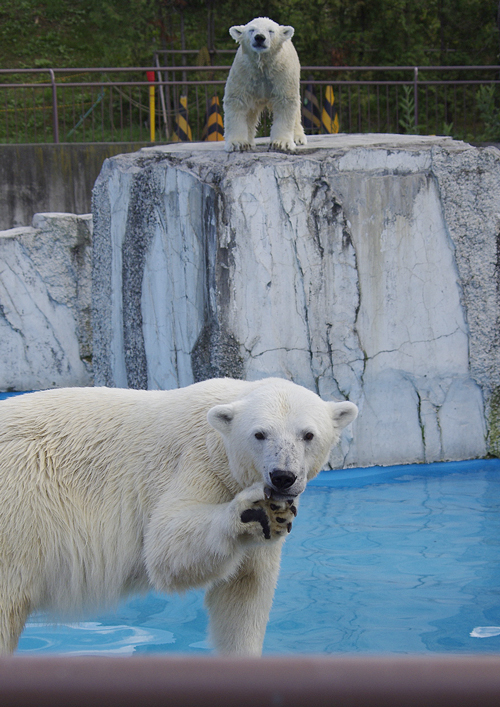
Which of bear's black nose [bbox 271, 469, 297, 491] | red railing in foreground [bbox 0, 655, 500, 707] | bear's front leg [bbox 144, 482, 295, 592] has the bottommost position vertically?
bear's front leg [bbox 144, 482, 295, 592]

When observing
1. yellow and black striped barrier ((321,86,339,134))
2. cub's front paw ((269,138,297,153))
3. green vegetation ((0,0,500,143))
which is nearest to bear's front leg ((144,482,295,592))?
cub's front paw ((269,138,297,153))

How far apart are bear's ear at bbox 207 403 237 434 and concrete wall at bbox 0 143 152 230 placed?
7.78 m

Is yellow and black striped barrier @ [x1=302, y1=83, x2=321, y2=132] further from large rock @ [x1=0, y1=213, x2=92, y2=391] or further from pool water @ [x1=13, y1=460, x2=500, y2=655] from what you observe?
pool water @ [x1=13, y1=460, x2=500, y2=655]

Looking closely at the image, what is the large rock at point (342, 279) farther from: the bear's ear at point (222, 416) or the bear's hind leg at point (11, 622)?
the bear's hind leg at point (11, 622)

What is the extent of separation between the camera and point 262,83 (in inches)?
176

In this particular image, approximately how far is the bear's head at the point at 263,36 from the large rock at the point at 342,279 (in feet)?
1.86

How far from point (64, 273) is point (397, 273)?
10.6ft

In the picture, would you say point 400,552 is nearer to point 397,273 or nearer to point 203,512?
point 397,273

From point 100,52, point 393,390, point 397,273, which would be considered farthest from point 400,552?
point 100,52

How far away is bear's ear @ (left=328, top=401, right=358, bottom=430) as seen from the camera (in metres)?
2.19

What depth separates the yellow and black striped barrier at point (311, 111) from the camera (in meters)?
10.5

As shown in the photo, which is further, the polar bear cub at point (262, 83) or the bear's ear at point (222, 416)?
the polar bear cub at point (262, 83)

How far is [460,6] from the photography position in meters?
12.8

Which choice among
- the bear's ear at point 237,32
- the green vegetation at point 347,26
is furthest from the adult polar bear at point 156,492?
the green vegetation at point 347,26
